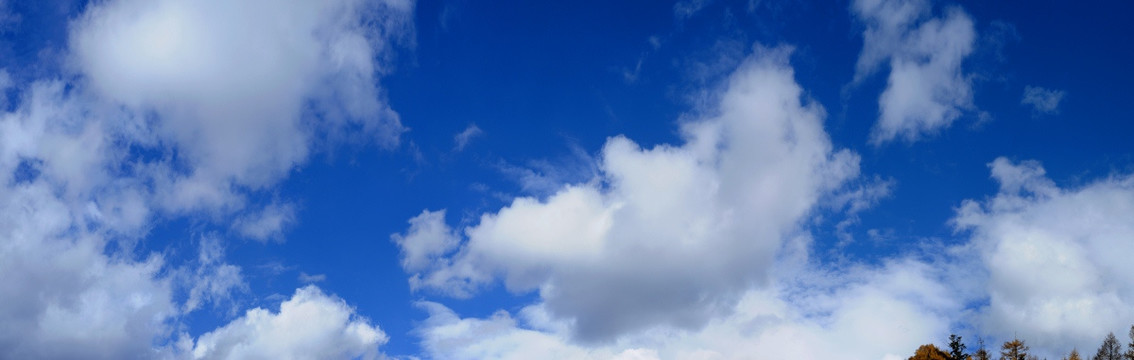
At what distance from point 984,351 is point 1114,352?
4223 centimetres

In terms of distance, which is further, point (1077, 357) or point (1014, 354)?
point (1077, 357)

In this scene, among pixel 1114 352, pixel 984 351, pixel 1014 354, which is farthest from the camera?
pixel 1114 352

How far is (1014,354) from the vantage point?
12675 centimetres

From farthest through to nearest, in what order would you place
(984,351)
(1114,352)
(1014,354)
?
1. (1114,352)
2. (984,351)
3. (1014,354)

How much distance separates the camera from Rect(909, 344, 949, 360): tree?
133 meters

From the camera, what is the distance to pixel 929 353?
137250 mm

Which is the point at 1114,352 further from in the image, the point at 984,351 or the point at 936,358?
the point at 936,358

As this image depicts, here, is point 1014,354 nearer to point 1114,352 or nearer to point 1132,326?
point 1132,326

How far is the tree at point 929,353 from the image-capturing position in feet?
438

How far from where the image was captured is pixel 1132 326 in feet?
434

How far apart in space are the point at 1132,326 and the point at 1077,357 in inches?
550

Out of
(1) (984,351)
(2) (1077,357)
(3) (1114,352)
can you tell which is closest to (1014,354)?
(1) (984,351)

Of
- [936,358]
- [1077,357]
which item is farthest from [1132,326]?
[936,358]

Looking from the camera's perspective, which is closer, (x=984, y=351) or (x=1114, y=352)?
(x=984, y=351)
